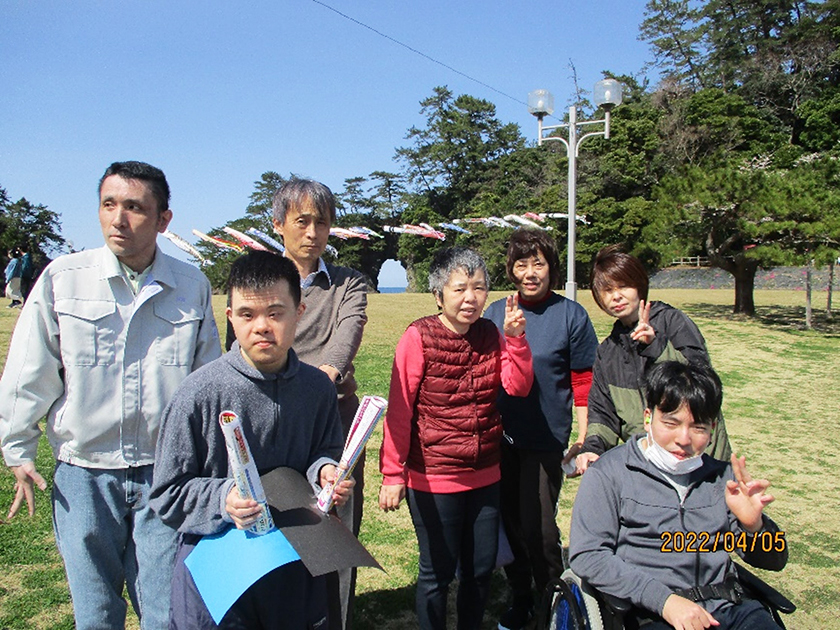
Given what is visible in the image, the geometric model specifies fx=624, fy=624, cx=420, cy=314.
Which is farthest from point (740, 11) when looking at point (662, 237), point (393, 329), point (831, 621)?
point (831, 621)

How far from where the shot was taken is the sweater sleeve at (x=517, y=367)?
2.38 m

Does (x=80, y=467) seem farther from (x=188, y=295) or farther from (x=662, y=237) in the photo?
(x=662, y=237)

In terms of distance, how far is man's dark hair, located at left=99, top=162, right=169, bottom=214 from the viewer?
1.93 meters

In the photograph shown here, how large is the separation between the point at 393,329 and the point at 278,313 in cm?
1198

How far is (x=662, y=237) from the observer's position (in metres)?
17.2

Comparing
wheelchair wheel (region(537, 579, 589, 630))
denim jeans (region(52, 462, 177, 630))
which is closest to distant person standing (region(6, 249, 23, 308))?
denim jeans (region(52, 462, 177, 630))

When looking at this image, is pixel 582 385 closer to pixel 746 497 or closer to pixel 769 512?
pixel 746 497

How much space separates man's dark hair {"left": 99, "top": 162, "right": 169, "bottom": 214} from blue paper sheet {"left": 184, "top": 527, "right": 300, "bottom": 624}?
1.07m

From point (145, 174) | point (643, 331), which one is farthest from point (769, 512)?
point (145, 174)

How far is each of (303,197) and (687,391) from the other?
145cm

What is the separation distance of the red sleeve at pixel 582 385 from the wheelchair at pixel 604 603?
2.75 feet

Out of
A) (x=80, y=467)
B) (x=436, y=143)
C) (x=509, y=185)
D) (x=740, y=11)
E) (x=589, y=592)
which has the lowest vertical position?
(x=589, y=592)

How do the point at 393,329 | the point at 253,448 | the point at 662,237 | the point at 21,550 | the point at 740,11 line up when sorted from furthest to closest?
1. the point at 740,11
2. the point at 662,237
3. the point at 393,329
4. the point at 21,550
5. the point at 253,448

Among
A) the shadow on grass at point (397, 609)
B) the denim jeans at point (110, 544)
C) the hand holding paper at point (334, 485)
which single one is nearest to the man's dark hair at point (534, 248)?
the hand holding paper at point (334, 485)
